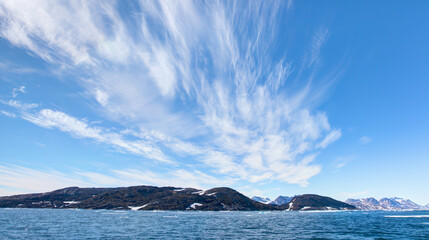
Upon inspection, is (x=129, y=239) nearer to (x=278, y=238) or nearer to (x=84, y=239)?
(x=84, y=239)

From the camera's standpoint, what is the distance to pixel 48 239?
43.8 meters

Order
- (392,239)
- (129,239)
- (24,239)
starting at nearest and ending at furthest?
(24,239), (129,239), (392,239)

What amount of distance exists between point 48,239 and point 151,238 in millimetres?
20755

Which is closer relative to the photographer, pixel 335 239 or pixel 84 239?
pixel 84 239

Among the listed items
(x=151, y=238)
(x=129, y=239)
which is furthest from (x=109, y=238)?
(x=151, y=238)

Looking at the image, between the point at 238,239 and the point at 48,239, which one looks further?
the point at 238,239

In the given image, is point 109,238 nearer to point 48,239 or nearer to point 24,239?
point 48,239

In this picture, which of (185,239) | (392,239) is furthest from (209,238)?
(392,239)

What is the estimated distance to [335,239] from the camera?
47594 mm

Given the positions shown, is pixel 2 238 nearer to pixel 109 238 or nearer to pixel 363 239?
pixel 109 238

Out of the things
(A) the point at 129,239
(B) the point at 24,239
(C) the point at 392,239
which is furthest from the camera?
(C) the point at 392,239

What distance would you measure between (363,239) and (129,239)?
52349 mm

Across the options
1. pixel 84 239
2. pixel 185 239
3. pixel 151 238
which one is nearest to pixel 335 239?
pixel 185 239

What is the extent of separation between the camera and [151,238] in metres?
47.1
